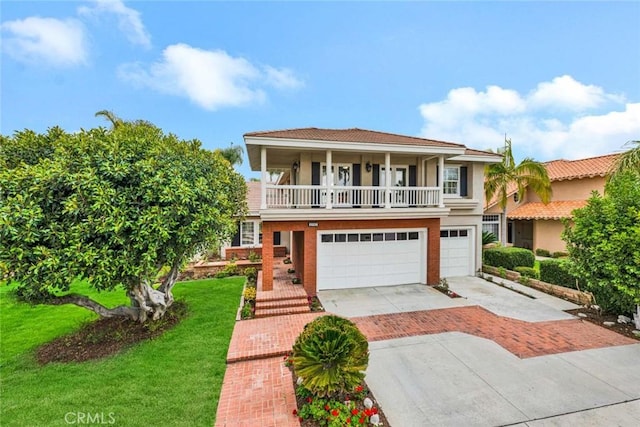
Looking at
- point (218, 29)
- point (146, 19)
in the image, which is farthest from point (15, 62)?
point (218, 29)

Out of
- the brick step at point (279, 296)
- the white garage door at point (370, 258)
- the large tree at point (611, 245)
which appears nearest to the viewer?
the large tree at point (611, 245)

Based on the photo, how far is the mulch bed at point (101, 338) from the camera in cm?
689

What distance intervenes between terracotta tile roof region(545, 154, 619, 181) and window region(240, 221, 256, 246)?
20.9 metres

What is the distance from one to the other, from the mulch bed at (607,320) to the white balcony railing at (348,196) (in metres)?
5.61

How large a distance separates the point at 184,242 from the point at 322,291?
5861 millimetres

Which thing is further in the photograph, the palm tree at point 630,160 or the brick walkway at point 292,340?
the palm tree at point 630,160

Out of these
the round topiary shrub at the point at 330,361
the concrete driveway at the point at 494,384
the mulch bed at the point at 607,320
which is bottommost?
the concrete driveway at the point at 494,384

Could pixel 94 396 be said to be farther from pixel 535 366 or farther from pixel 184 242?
pixel 535 366

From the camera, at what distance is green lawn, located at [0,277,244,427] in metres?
4.72

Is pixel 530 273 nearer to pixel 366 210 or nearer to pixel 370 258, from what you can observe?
pixel 370 258

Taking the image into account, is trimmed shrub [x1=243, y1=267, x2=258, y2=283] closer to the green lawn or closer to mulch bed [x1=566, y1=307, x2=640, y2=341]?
the green lawn

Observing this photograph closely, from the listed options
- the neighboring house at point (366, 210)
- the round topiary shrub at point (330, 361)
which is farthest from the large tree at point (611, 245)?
the round topiary shrub at point (330, 361)

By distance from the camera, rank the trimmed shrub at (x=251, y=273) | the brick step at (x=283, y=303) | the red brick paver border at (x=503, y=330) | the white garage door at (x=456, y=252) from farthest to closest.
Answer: the white garage door at (x=456, y=252)
the trimmed shrub at (x=251, y=273)
the brick step at (x=283, y=303)
the red brick paver border at (x=503, y=330)

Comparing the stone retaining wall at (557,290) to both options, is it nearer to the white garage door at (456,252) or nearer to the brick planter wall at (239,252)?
the white garage door at (456,252)
